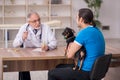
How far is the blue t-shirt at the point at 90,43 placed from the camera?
2.53 metres

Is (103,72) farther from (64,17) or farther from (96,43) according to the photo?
(64,17)

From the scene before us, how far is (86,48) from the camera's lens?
257 cm

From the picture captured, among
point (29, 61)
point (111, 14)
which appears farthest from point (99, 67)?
point (111, 14)

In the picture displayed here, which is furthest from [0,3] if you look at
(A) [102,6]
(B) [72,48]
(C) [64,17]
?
(B) [72,48]

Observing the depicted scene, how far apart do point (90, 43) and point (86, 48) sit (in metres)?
0.06

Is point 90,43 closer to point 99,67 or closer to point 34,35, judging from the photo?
point 99,67

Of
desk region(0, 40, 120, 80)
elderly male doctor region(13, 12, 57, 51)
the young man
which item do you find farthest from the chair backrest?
elderly male doctor region(13, 12, 57, 51)

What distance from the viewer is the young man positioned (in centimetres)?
254

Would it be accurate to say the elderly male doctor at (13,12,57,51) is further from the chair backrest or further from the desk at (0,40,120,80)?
the chair backrest

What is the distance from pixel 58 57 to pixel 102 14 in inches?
290

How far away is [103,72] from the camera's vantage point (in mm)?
2631

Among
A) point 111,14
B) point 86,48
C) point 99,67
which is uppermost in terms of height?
point 111,14

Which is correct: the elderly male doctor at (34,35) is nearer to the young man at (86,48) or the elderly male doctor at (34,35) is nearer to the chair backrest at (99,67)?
the young man at (86,48)

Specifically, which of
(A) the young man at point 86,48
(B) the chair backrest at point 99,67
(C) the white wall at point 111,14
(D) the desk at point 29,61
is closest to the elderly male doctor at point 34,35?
(D) the desk at point 29,61
